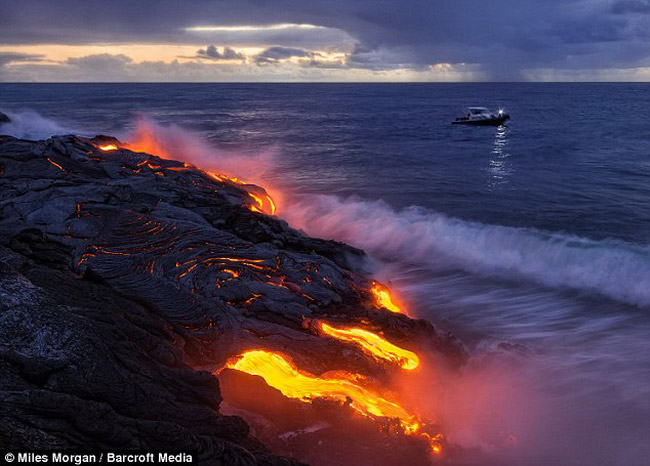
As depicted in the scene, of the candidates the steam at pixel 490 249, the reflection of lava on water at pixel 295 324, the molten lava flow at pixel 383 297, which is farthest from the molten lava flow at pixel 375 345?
the steam at pixel 490 249

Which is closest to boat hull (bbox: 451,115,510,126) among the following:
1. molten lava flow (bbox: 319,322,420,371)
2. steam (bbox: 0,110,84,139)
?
steam (bbox: 0,110,84,139)

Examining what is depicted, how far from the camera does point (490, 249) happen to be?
17.0 metres

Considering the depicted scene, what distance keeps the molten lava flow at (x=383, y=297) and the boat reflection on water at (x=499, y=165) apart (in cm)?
1697

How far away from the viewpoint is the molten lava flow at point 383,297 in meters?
11.6

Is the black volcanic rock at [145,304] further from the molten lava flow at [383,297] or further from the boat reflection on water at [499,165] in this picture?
the boat reflection on water at [499,165]

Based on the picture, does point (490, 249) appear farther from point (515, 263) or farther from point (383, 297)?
point (383, 297)

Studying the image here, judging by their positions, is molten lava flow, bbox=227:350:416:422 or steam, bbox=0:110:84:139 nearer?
molten lava flow, bbox=227:350:416:422

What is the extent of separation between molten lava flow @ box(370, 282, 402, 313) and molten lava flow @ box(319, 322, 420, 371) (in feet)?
5.08

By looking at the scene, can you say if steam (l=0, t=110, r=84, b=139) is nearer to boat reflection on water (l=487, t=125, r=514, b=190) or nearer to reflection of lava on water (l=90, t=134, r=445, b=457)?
reflection of lava on water (l=90, t=134, r=445, b=457)

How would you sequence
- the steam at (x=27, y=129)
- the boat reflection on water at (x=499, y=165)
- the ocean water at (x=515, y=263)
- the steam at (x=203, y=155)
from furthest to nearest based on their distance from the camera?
1. the steam at (x=27, y=129)
2. the steam at (x=203, y=155)
3. the boat reflection on water at (x=499, y=165)
4. the ocean water at (x=515, y=263)

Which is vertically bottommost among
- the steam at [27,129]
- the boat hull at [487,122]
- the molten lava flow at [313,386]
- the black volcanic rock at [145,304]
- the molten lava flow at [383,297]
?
the molten lava flow at [313,386]

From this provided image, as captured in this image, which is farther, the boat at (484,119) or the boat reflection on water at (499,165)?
the boat at (484,119)

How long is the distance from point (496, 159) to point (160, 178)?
2826 cm

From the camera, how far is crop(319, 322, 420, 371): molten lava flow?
31.6 feet
